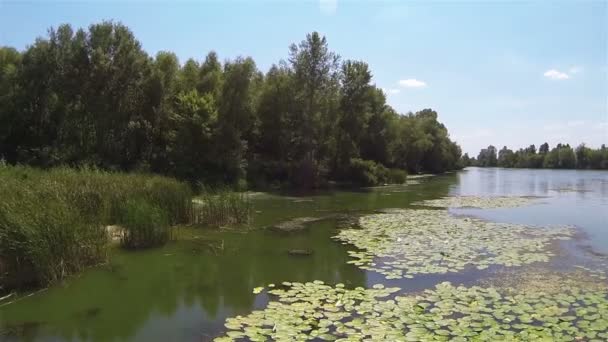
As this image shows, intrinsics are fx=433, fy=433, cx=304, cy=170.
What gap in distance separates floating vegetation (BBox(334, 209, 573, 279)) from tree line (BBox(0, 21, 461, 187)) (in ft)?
55.8

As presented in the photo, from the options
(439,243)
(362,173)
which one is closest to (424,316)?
(439,243)

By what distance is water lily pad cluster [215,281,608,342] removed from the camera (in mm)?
6039

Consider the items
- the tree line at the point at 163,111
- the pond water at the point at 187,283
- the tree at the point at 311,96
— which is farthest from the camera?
the tree at the point at 311,96

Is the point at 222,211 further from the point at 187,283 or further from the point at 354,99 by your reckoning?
the point at 354,99

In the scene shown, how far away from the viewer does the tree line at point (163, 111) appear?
93.9ft

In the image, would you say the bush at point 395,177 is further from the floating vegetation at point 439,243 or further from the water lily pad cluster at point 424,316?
the water lily pad cluster at point 424,316

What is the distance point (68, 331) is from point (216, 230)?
788cm

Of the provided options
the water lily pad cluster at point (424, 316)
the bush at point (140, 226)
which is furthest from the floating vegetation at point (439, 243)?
the bush at point (140, 226)

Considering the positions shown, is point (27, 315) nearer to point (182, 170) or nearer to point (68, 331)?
point (68, 331)

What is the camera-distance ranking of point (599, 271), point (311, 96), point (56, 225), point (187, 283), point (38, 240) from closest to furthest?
point (38, 240) → point (56, 225) → point (187, 283) → point (599, 271) → point (311, 96)

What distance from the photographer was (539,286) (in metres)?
8.57

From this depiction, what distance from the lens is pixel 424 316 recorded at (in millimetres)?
6750

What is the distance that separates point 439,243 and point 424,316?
20.4ft

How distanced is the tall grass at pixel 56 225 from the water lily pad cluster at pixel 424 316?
4017mm
